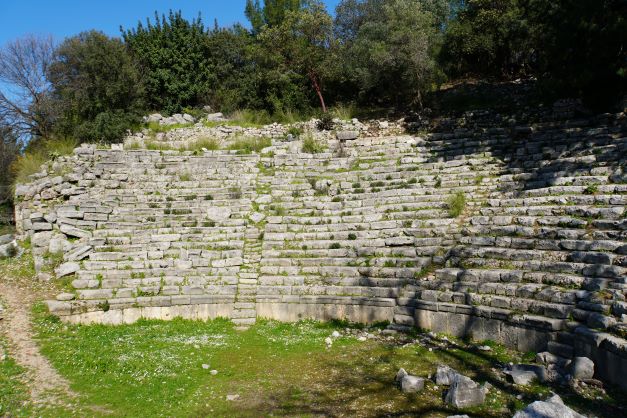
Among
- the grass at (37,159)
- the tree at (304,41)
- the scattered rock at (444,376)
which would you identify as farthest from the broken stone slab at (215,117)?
the scattered rock at (444,376)

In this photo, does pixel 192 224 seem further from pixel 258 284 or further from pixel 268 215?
pixel 258 284

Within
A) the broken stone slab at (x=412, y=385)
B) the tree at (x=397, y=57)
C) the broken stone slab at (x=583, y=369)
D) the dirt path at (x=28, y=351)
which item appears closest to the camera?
the broken stone slab at (x=412, y=385)

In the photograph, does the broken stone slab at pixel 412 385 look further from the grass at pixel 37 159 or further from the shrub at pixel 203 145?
the grass at pixel 37 159

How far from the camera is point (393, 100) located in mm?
21781

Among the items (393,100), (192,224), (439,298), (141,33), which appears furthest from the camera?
(141,33)

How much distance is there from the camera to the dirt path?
676cm

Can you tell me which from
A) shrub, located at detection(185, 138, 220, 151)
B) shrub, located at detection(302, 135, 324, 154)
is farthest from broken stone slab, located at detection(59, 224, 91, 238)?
shrub, located at detection(302, 135, 324, 154)

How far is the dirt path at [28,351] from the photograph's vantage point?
6.76 m

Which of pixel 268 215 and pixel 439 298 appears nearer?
pixel 439 298

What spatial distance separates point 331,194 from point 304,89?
10.3 meters

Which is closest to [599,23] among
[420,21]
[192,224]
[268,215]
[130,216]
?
[420,21]

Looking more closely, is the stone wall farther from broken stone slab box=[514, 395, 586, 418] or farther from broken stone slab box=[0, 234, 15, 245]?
broken stone slab box=[514, 395, 586, 418]

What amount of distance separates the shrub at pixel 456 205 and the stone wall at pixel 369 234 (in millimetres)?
168

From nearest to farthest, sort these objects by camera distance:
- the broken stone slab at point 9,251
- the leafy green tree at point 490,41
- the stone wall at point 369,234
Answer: the stone wall at point 369,234 < the broken stone slab at point 9,251 < the leafy green tree at point 490,41
